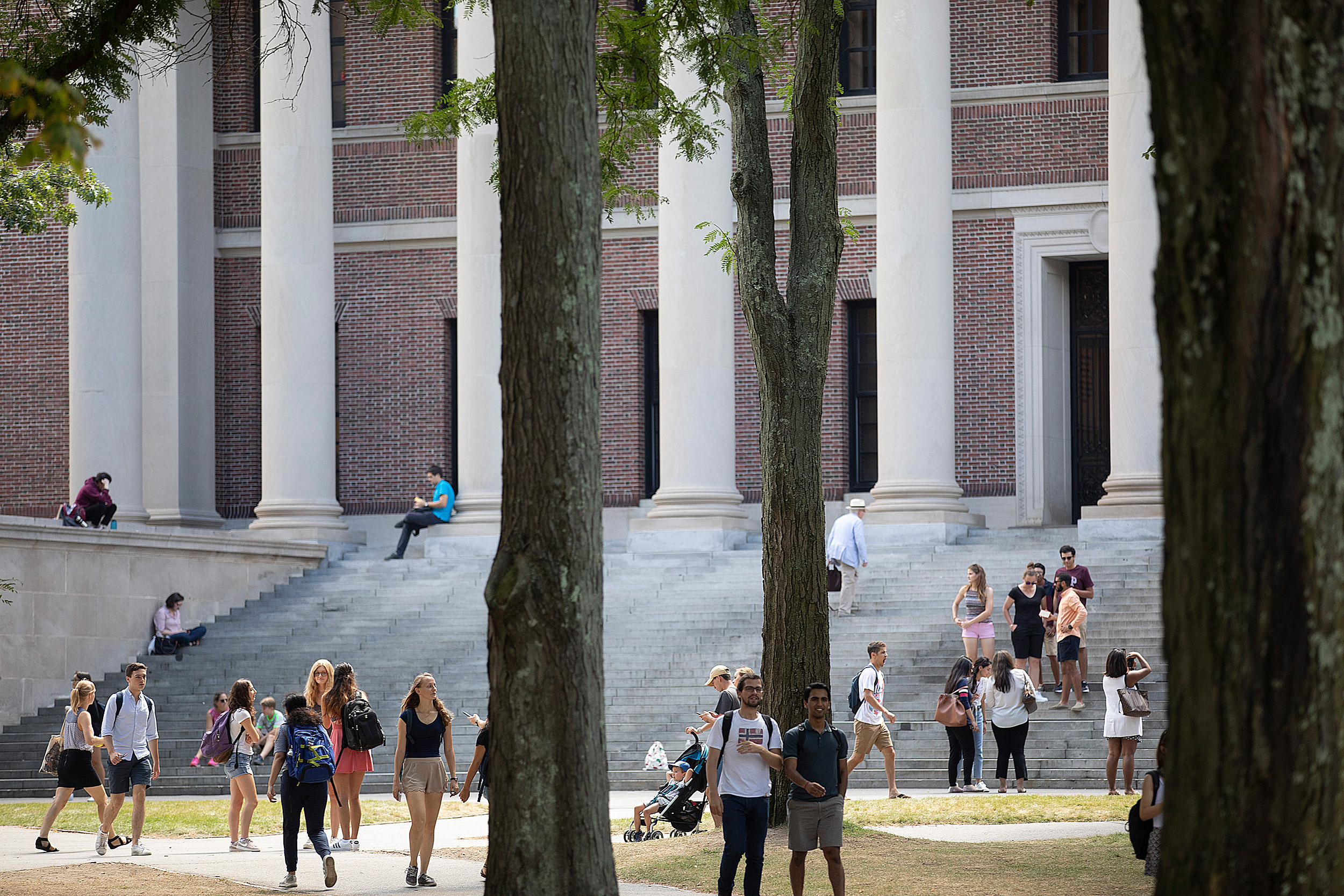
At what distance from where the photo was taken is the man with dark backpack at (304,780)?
12289 mm

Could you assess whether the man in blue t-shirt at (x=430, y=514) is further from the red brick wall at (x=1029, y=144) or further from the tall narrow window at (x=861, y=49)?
the tall narrow window at (x=861, y=49)

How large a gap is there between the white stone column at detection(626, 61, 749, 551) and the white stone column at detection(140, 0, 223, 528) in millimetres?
10033

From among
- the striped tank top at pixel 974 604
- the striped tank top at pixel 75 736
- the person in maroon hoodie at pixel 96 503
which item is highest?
the person in maroon hoodie at pixel 96 503

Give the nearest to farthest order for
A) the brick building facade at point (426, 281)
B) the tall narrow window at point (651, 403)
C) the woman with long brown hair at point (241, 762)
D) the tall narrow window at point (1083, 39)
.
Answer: the woman with long brown hair at point (241, 762)
the tall narrow window at point (1083, 39)
the brick building facade at point (426, 281)
the tall narrow window at point (651, 403)

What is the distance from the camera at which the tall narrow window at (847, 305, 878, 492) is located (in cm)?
3192

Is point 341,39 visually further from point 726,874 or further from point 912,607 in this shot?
point 726,874

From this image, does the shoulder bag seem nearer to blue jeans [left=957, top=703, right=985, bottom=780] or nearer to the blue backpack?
blue jeans [left=957, top=703, right=985, bottom=780]

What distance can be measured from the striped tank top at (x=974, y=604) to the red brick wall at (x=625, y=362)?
13102mm

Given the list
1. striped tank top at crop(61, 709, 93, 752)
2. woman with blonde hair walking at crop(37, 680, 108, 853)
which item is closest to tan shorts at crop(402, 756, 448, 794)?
woman with blonde hair walking at crop(37, 680, 108, 853)

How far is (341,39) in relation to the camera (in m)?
35.1

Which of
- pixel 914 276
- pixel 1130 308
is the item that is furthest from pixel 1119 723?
pixel 914 276

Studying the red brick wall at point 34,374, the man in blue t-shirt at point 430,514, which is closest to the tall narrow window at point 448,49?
the red brick wall at point 34,374

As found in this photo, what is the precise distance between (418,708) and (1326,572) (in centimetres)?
858

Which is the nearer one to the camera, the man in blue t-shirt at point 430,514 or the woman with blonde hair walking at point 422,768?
the woman with blonde hair walking at point 422,768
